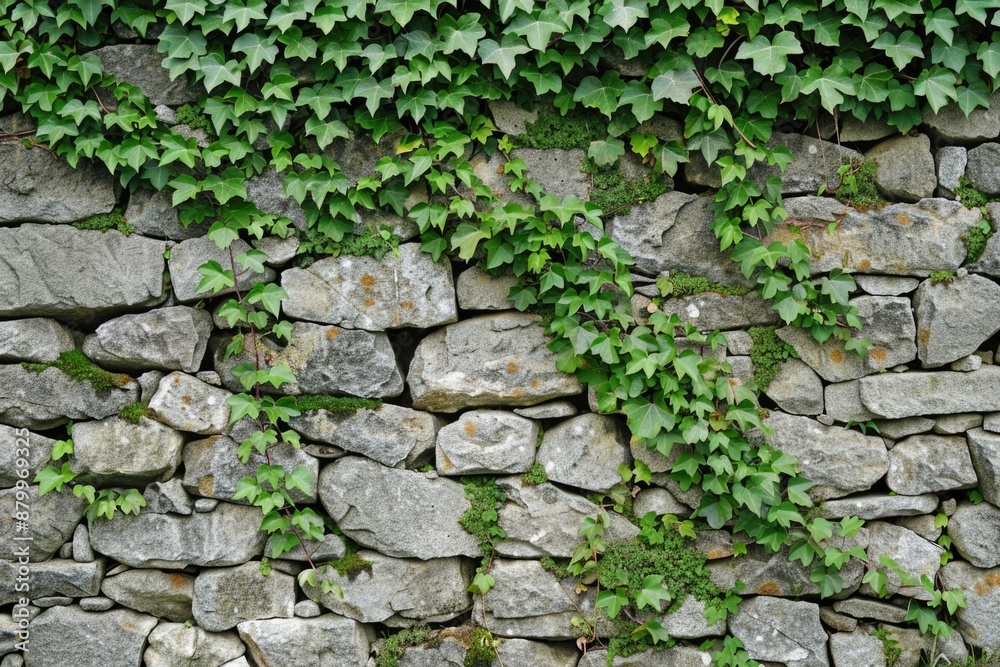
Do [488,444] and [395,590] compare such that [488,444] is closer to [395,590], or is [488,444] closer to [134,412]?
[395,590]

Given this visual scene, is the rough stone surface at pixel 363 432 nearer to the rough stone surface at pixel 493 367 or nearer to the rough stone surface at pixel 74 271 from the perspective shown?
the rough stone surface at pixel 493 367

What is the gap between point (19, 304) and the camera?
3.21 metres

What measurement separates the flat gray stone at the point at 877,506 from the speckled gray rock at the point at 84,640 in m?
3.18

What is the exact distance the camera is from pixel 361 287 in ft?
10.7

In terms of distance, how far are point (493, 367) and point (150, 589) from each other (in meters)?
1.87

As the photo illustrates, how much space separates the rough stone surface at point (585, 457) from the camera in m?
3.31

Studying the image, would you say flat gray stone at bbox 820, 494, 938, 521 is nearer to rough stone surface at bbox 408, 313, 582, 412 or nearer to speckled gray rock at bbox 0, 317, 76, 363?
rough stone surface at bbox 408, 313, 582, 412

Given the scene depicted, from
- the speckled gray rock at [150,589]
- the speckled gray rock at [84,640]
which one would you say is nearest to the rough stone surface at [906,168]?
the speckled gray rock at [150,589]

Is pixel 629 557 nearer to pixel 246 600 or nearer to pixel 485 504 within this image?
pixel 485 504

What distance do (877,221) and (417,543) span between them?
2.50 meters

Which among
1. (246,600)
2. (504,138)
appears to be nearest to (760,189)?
(504,138)

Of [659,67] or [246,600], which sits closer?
[659,67]

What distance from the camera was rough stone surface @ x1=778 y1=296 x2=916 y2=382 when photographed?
320 centimetres

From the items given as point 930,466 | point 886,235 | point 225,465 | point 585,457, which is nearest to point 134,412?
point 225,465
